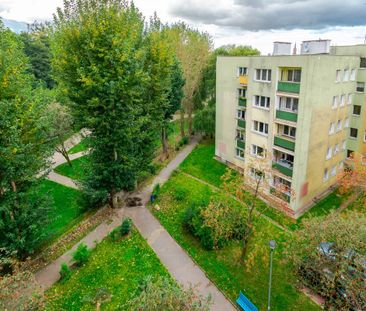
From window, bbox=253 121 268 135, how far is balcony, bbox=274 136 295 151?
1.68m

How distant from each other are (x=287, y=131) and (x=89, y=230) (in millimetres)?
18639

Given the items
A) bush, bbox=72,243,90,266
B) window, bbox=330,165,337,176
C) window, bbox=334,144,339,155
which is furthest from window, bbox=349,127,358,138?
bush, bbox=72,243,90,266

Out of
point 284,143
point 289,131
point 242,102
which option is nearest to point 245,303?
point 284,143

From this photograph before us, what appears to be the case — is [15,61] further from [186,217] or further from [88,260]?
[186,217]

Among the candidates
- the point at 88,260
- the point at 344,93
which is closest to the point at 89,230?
the point at 88,260

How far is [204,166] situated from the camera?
34.9m

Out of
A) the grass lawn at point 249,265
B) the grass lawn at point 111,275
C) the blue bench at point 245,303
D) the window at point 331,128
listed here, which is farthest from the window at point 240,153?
the blue bench at point 245,303

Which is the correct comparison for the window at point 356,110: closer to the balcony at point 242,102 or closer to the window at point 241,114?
the balcony at point 242,102

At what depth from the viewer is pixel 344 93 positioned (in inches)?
1030

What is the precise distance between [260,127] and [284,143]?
11.4ft

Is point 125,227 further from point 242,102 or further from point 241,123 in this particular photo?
point 242,102

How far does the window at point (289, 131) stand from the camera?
957 inches

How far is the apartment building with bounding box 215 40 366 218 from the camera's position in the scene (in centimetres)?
2267

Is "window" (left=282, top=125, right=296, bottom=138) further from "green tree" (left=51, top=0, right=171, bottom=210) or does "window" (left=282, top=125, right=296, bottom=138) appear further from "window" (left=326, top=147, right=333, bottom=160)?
"green tree" (left=51, top=0, right=171, bottom=210)
